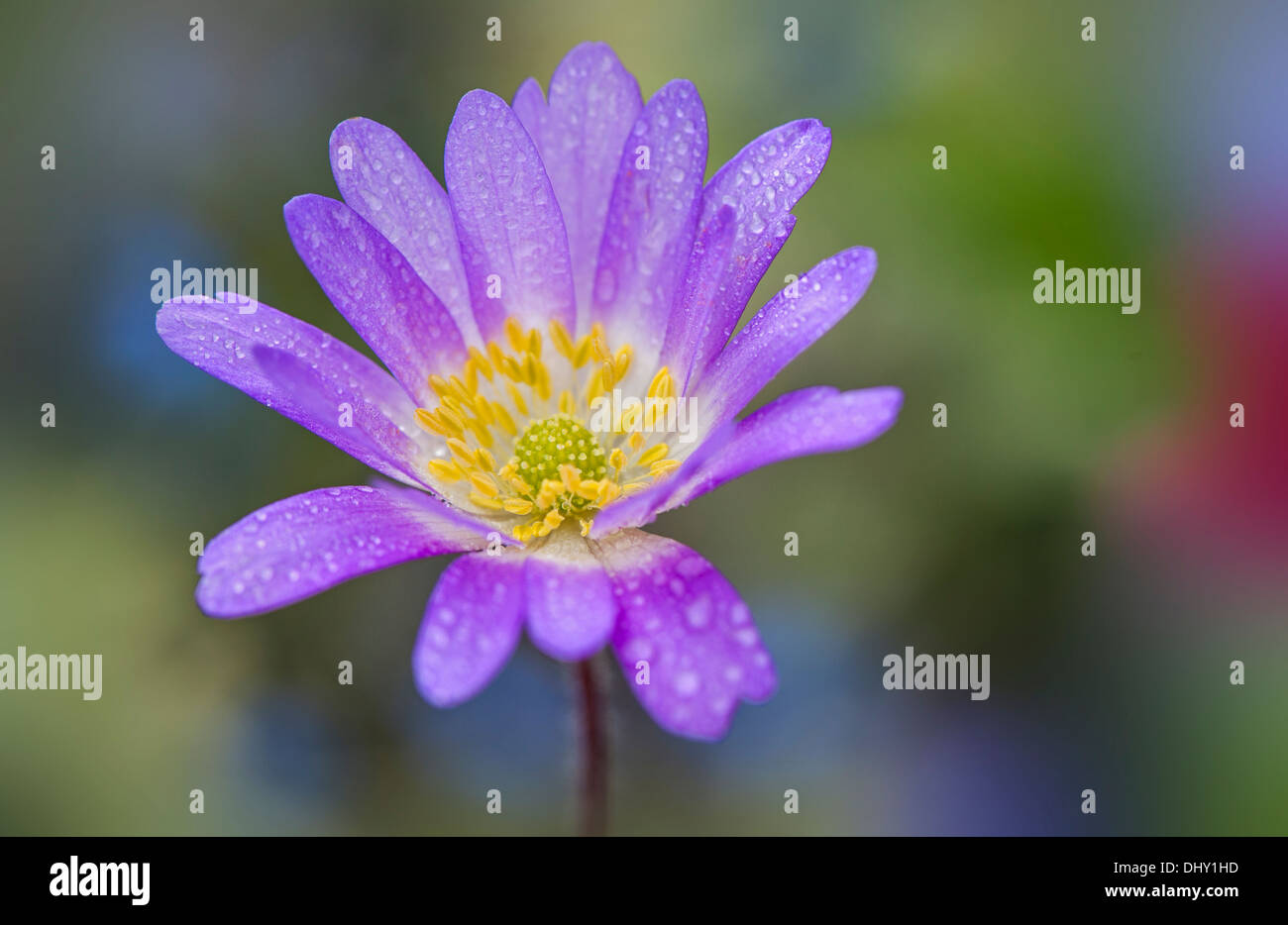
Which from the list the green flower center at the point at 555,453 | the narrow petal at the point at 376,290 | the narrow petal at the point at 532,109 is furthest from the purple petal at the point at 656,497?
the narrow petal at the point at 532,109

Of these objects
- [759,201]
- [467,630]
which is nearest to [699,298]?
[759,201]

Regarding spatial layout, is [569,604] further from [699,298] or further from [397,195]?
[397,195]

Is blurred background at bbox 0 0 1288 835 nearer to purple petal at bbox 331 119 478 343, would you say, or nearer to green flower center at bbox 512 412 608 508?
green flower center at bbox 512 412 608 508

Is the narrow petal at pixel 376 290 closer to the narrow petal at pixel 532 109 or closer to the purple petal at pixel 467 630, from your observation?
the narrow petal at pixel 532 109

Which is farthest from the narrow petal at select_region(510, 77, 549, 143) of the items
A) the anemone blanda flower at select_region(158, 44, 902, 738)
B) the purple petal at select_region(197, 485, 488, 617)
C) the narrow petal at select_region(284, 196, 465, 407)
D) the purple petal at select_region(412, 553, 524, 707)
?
the purple petal at select_region(412, 553, 524, 707)

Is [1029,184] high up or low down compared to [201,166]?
down

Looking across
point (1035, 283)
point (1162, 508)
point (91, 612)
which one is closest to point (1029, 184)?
point (1035, 283)
